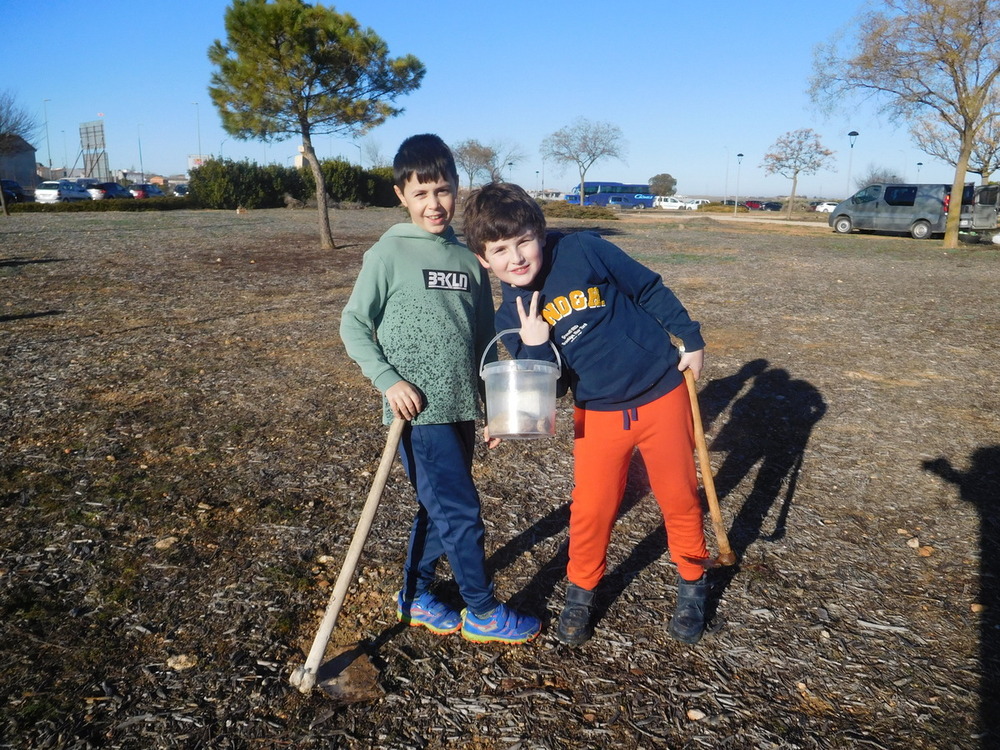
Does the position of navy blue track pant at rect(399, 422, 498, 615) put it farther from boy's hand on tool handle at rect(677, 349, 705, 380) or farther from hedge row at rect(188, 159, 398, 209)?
hedge row at rect(188, 159, 398, 209)

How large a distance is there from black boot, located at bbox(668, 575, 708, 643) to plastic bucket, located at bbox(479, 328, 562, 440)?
2.79 ft

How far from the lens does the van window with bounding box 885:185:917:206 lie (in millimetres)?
23797

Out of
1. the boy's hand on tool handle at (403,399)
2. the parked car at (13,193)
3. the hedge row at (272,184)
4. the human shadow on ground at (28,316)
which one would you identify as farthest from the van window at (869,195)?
the parked car at (13,193)

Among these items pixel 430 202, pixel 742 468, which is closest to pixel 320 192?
pixel 742 468

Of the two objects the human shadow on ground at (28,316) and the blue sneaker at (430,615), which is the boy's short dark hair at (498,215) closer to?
the blue sneaker at (430,615)

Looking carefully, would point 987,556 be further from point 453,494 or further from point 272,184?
point 272,184

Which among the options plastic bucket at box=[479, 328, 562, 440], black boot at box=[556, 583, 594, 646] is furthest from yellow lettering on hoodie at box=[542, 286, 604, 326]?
black boot at box=[556, 583, 594, 646]

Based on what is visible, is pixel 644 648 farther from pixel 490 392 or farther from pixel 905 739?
pixel 490 392

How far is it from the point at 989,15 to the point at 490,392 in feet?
69.9

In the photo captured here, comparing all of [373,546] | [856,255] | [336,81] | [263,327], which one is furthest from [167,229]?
[373,546]

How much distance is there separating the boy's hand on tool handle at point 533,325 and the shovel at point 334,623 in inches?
20.8

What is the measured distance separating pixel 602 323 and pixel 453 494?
0.81 meters

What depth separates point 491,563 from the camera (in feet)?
11.1

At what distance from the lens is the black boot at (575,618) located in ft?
9.03
